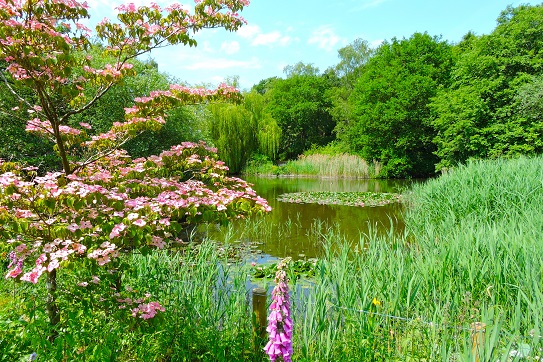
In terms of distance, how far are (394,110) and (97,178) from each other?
25841 millimetres

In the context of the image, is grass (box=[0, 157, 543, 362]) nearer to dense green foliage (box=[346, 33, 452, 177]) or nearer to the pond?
the pond

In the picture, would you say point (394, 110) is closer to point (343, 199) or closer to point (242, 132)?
point (242, 132)

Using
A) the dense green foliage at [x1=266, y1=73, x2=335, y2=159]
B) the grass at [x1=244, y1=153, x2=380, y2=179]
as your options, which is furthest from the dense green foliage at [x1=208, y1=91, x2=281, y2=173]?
the dense green foliage at [x1=266, y1=73, x2=335, y2=159]

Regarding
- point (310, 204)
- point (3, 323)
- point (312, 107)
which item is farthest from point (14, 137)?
point (312, 107)

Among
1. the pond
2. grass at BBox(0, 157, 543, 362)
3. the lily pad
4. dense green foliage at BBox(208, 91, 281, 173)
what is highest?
dense green foliage at BBox(208, 91, 281, 173)

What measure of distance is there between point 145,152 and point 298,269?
874 centimetres

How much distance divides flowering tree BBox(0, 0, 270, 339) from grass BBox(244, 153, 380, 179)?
23.9m

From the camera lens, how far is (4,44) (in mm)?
2596

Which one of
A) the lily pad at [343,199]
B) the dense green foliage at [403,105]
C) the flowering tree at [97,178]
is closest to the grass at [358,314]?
the flowering tree at [97,178]

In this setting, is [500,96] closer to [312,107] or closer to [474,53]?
[474,53]

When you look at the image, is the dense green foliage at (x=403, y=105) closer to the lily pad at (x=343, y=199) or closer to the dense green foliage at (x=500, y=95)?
the dense green foliage at (x=500, y=95)

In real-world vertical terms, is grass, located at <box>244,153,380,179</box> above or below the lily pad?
above

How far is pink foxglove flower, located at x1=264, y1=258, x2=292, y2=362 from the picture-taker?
1.75 metres

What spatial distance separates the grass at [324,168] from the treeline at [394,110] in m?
0.99
